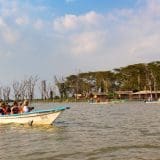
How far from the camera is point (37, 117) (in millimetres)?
28312

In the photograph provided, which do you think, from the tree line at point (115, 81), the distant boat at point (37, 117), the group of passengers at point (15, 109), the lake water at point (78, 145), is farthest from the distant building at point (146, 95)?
the lake water at point (78, 145)

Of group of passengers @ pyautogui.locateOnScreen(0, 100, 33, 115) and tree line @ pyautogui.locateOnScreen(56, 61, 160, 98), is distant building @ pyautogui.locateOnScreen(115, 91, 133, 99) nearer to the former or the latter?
tree line @ pyautogui.locateOnScreen(56, 61, 160, 98)

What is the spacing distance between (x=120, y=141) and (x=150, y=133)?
11.9 ft

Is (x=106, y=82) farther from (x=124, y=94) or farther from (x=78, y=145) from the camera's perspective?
(x=78, y=145)

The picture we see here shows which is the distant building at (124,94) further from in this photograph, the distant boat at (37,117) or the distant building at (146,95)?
the distant boat at (37,117)

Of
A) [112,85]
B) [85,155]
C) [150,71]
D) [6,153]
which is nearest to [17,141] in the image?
[6,153]

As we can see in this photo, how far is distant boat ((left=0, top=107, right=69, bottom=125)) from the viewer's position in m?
27.9

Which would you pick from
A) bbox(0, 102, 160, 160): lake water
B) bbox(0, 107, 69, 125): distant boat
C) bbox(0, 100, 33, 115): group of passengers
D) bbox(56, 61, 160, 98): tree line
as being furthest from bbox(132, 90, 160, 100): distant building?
bbox(0, 102, 160, 160): lake water

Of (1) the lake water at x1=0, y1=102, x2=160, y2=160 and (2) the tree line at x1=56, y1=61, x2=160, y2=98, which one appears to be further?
(2) the tree line at x1=56, y1=61, x2=160, y2=98

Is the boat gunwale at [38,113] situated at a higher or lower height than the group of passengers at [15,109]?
lower

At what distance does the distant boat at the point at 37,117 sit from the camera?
27891mm

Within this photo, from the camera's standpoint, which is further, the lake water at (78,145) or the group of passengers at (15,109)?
the group of passengers at (15,109)

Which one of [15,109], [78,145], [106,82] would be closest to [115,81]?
[106,82]

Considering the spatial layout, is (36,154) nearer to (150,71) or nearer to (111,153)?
(111,153)
